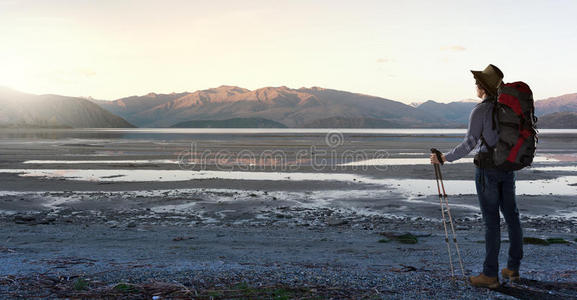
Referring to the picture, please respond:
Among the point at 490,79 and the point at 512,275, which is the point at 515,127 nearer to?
the point at 490,79

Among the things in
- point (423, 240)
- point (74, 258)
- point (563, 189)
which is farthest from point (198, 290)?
point (563, 189)

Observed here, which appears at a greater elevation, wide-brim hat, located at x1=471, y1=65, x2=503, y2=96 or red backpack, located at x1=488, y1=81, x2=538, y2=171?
wide-brim hat, located at x1=471, y1=65, x2=503, y2=96

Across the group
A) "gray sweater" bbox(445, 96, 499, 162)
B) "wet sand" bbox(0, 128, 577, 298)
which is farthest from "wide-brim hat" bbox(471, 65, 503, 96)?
"wet sand" bbox(0, 128, 577, 298)

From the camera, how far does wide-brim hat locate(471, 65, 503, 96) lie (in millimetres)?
5961

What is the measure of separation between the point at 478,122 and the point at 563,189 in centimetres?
1872

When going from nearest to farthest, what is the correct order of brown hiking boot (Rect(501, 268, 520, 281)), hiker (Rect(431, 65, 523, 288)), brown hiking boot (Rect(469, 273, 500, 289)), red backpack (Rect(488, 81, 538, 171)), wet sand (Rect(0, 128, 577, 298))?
red backpack (Rect(488, 81, 538, 171)), hiker (Rect(431, 65, 523, 288)), brown hiking boot (Rect(469, 273, 500, 289)), brown hiking boot (Rect(501, 268, 520, 281)), wet sand (Rect(0, 128, 577, 298))

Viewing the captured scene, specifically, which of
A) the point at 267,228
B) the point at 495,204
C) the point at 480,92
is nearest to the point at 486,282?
the point at 495,204

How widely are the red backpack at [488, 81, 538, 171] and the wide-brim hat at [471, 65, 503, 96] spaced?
0.15 meters

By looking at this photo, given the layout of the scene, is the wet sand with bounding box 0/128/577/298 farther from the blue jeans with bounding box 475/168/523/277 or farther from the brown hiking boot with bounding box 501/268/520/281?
the blue jeans with bounding box 475/168/523/277

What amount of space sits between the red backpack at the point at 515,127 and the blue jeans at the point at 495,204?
8.6 inches

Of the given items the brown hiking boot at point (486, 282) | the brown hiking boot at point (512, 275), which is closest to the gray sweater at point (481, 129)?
the brown hiking boot at point (486, 282)

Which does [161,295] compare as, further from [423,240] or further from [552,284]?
[423,240]

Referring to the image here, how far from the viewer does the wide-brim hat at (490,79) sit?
235 inches

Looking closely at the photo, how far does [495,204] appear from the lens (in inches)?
239
